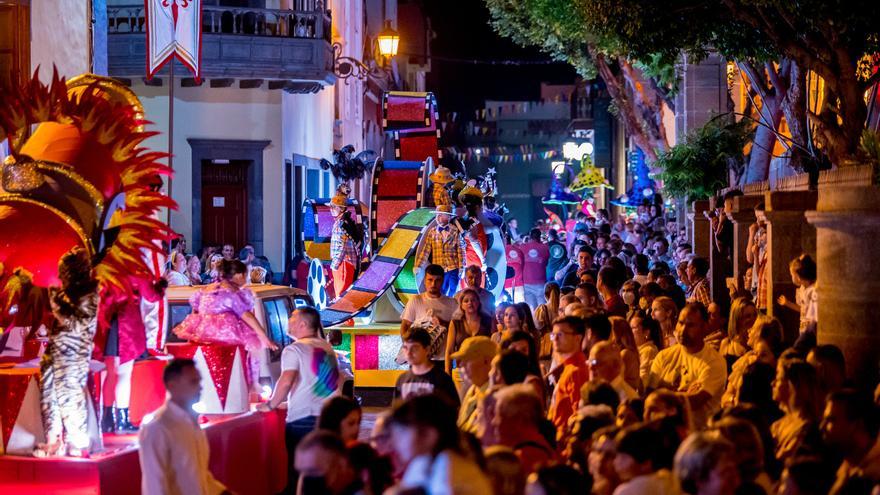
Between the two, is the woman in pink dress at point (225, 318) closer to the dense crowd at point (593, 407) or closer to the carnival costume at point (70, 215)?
the carnival costume at point (70, 215)

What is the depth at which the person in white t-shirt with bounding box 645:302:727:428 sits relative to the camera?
32.9 feet

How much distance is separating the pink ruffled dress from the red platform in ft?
2.05

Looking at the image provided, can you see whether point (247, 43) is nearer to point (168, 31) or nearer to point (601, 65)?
point (601, 65)

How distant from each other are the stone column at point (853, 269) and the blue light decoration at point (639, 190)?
29.8 metres

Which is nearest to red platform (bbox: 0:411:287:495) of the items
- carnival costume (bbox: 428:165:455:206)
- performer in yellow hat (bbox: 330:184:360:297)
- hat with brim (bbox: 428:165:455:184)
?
carnival costume (bbox: 428:165:455:206)

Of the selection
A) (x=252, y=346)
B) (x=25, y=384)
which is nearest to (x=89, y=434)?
(x=25, y=384)

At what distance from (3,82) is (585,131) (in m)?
66.3

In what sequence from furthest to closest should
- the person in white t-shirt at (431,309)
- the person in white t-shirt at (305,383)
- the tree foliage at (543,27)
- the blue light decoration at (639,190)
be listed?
the blue light decoration at (639,190)
the tree foliage at (543,27)
the person in white t-shirt at (431,309)
the person in white t-shirt at (305,383)

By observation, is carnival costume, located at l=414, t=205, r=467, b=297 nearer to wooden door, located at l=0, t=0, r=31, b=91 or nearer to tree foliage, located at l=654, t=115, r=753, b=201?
wooden door, located at l=0, t=0, r=31, b=91

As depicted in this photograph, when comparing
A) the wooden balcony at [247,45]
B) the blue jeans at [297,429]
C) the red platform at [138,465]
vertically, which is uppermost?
the wooden balcony at [247,45]

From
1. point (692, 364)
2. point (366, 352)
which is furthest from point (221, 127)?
point (692, 364)

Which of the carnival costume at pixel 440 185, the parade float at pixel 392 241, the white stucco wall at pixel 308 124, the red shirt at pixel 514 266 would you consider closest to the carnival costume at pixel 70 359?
the parade float at pixel 392 241

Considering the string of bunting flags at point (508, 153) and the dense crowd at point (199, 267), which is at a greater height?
the string of bunting flags at point (508, 153)

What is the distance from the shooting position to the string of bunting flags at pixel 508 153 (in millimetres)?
84375
